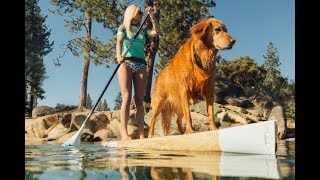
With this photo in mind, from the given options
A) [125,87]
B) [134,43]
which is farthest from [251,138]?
[134,43]

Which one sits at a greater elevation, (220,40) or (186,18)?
(186,18)

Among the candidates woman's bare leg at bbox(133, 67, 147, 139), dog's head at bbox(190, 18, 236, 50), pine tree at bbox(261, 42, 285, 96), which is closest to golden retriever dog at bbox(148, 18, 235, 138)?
dog's head at bbox(190, 18, 236, 50)

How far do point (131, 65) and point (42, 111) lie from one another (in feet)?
68.4

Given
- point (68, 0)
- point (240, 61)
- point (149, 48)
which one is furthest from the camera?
point (240, 61)

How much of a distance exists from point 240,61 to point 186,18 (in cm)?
876

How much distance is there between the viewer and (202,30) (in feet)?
19.0

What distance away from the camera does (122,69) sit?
233 inches

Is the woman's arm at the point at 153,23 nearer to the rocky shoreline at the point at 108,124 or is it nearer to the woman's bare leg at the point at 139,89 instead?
the woman's bare leg at the point at 139,89

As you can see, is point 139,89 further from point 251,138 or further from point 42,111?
point 42,111

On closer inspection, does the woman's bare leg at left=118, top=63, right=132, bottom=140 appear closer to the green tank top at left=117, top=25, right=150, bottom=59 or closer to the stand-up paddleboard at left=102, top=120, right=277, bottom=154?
the green tank top at left=117, top=25, right=150, bottom=59

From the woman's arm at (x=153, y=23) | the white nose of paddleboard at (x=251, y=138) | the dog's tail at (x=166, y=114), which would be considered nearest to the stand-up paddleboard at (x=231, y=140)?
the white nose of paddleboard at (x=251, y=138)

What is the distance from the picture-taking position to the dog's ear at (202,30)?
5779 millimetres
